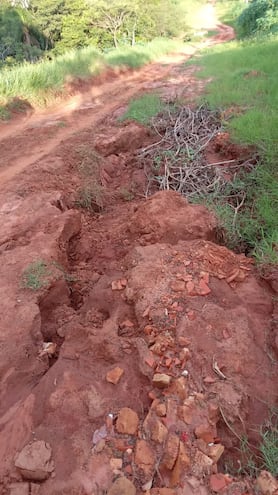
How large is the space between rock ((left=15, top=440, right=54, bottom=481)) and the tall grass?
7.08m

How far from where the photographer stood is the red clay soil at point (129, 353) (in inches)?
63.8

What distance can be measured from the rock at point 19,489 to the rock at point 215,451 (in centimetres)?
81

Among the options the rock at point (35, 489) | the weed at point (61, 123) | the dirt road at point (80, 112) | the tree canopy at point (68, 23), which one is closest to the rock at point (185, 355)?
the rock at point (35, 489)

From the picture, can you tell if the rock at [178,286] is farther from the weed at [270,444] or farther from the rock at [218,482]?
the rock at [218,482]

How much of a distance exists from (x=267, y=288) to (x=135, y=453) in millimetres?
1560

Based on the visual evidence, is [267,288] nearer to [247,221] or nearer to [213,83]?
[247,221]

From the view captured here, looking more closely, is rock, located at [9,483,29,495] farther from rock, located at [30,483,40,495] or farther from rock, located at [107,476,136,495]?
rock, located at [107,476,136,495]

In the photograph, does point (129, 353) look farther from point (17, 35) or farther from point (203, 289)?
point (17, 35)

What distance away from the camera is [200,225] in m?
3.32

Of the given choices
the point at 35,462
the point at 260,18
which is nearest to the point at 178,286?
the point at 35,462

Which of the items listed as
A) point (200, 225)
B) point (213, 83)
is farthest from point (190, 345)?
point (213, 83)

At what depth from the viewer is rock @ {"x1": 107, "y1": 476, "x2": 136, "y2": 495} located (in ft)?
4.98

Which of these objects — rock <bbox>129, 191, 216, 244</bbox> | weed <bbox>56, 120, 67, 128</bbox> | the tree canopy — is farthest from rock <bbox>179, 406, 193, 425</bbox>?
Answer: the tree canopy

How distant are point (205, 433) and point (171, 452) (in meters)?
0.21
